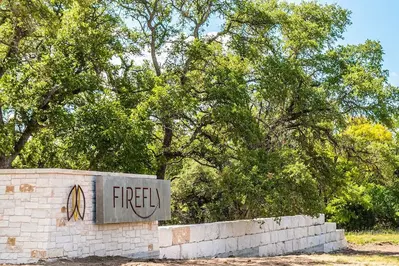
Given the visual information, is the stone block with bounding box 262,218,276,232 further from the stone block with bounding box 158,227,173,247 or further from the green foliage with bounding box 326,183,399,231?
the green foliage with bounding box 326,183,399,231

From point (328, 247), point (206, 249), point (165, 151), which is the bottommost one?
point (328, 247)

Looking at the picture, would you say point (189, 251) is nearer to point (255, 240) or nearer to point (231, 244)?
point (231, 244)

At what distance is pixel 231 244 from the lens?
45.3ft

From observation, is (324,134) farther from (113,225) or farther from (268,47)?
(113,225)

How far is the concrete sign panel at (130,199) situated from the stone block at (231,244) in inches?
119

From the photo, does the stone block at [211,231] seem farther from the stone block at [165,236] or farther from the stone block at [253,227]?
the stone block at [253,227]

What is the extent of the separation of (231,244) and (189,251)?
223 centimetres

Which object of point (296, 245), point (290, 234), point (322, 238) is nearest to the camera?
point (290, 234)

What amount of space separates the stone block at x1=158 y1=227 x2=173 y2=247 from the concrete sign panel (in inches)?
12.3

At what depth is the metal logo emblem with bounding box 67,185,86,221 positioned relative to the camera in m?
8.72

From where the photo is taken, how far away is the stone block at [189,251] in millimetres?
11648

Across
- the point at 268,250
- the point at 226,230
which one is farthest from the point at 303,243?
the point at 226,230

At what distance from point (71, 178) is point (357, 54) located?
11.6 meters

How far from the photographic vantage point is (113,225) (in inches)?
379
